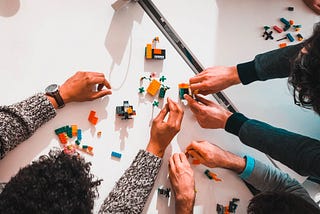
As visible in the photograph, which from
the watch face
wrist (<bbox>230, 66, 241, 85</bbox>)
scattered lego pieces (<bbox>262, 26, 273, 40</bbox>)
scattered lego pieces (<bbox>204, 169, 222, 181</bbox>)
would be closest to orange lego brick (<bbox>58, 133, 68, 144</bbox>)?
the watch face

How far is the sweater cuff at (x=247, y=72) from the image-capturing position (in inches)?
45.9

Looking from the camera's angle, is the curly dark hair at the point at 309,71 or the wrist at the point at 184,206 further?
the wrist at the point at 184,206

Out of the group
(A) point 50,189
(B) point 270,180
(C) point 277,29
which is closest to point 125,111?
(A) point 50,189

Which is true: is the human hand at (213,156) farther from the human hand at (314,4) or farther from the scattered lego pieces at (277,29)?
the human hand at (314,4)

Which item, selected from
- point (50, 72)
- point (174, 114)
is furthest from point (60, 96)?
point (174, 114)

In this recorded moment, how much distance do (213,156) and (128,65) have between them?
395 mm

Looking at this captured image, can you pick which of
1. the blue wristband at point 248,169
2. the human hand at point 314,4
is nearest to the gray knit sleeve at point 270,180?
the blue wristband at point 248,169

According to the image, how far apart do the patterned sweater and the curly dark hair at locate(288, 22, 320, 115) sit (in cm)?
46

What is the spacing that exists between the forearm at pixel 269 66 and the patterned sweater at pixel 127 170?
0.41m

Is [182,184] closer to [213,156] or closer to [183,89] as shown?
[213,156]

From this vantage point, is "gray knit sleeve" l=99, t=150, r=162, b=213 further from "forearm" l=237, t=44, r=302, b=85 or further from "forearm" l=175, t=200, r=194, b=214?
"forearm" l=237, t=44, r=302, b=85

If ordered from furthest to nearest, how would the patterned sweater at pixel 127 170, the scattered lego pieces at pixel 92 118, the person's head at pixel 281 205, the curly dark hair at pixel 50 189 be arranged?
the scattered lego pieces at pixel 92 118 → the patterned sweater at pixel 127 170 → the person's head at pixel 281 205 → the curly dark hair at pixel 50 189

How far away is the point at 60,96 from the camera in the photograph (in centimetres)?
102

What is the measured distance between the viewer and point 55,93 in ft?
3.34
